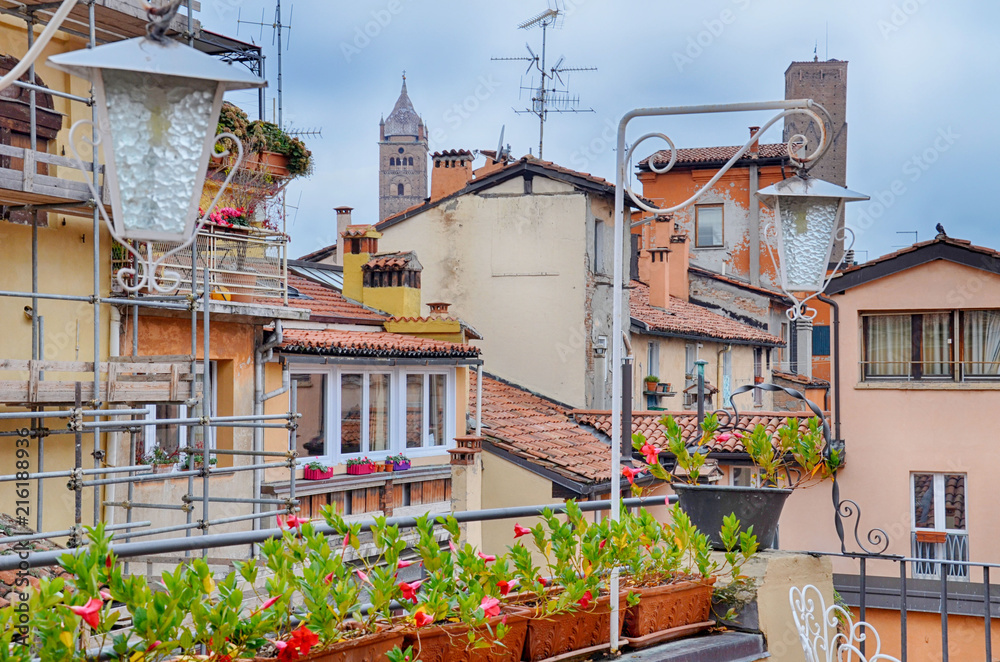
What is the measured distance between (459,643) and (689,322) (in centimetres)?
2325

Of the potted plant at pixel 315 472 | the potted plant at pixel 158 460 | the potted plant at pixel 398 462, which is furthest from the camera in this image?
the potted plant at pixel 398 462

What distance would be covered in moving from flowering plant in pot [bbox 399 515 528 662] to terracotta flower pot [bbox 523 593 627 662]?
0.06 metres

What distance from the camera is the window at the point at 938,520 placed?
16125 millimetres

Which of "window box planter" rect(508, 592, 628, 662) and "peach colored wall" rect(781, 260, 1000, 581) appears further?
"peach colored wall" rect(781, 260, 1000, 581)

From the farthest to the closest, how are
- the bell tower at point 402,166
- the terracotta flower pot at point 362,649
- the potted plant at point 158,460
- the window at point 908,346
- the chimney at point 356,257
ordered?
the bell tower at point 402,166, the chimney at point 356,257, the window at point 908,346, the potted plant at point 158,460, the terracotta flower pot at point 362,649

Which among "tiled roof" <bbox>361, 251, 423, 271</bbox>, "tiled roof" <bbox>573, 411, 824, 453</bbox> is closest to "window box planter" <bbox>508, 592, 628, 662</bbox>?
"tiled roof" <bbox>573, 411, 824, 453</bbox>

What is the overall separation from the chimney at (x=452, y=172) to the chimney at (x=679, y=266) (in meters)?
7.71

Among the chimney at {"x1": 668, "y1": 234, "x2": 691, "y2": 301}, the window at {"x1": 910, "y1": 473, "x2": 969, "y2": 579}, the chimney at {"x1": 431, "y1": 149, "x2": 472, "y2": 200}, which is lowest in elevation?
the window at {"x1": 910, "y1": 473, "x2": 969, "y2": 579}

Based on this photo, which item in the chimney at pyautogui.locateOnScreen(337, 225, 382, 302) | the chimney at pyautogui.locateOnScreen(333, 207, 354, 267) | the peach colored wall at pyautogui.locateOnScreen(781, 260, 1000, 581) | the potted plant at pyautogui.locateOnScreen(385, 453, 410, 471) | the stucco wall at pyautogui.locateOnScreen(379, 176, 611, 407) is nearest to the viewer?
the potted plant at pyautogui.locateOnScreen(385, 453, 410, 471)

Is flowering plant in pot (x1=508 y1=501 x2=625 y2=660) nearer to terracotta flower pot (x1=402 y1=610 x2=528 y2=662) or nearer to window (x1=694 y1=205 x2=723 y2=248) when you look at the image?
terracotta flower pot (x1=402 y1=610 x2=528 y2=662)

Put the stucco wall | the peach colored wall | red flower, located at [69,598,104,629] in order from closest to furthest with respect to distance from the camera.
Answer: red flower, located at [69,598,104,629]
the peach colored wall
the stucco wall

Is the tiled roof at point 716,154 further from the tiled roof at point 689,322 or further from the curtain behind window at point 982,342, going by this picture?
the curtain behind window at point 982,342

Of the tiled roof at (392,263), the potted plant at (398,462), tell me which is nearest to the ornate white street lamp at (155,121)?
the potted plant at (398,462)

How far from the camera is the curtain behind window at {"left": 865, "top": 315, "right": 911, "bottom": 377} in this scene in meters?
16.6
